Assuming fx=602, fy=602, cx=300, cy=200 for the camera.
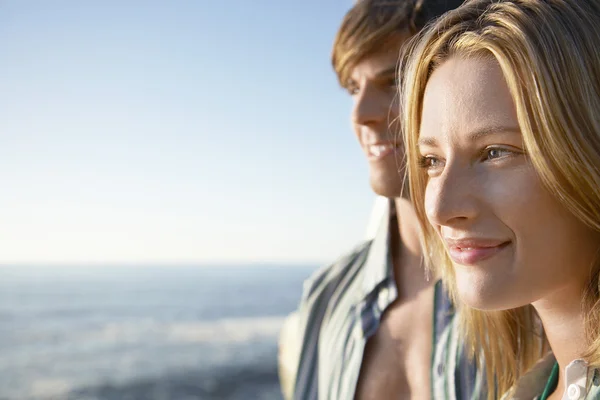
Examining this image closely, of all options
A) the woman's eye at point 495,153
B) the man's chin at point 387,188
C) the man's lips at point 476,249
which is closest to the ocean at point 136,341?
the man's chin at point 387,188

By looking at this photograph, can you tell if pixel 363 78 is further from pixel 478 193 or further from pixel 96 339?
pixel 96 339

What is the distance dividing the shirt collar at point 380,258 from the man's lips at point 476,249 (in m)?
1.11

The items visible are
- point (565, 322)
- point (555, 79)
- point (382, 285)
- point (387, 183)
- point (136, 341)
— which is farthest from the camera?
point (136, 341)

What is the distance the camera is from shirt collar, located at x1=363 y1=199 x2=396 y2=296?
2.32 metres

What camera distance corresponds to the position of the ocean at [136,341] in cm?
1614

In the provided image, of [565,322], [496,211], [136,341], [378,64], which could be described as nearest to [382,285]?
[378,64]

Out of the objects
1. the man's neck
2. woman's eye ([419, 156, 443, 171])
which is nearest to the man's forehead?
the man's neck

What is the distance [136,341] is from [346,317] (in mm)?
23224

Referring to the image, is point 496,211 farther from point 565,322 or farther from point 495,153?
point 565,322

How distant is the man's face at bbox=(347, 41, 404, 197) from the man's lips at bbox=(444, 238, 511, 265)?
35.0 inches

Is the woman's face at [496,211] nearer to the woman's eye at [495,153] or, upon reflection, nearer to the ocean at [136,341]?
the woman's eye at [495,153]

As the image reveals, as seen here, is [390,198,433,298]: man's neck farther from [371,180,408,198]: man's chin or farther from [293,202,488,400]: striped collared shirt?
[371,180,408,198]: man's chin

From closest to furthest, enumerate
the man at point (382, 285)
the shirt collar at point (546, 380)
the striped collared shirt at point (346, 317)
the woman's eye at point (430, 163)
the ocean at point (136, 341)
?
the shirt collar at point (546, 380) → the woman's eye at point (430, 163) → the man at point (382, 285) → the striped collared shirt at point (346, 317) → the ocean at point (136, 341)

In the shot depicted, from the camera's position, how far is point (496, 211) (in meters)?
1.14
